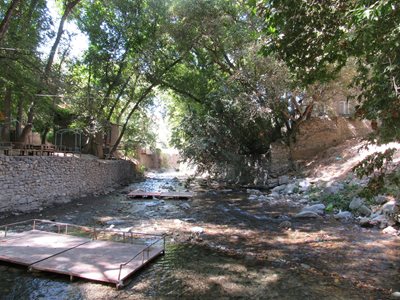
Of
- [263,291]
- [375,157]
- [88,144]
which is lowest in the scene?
[263,291]

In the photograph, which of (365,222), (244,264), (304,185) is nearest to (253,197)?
(304,185)

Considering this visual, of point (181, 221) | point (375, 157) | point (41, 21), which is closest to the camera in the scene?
point (375, 157)

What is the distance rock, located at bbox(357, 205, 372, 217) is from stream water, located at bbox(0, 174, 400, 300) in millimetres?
877

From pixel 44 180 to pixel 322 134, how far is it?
45.8 ft

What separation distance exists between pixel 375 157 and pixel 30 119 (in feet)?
44.0

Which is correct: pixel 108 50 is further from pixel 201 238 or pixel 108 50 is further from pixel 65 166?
pixel 201 238

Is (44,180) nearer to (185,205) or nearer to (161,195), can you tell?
(161,195)

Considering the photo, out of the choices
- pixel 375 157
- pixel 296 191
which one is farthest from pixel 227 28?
pixel 375 157

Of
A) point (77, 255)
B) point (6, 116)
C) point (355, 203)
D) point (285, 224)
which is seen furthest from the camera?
point (6, 116)

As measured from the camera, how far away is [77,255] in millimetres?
5523

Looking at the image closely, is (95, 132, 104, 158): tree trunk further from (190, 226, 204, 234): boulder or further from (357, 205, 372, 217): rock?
(357, 205, 372, 217): rock

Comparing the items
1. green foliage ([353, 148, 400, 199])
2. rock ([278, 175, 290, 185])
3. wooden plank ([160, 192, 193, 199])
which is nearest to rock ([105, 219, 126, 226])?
wooden plank ([160, 192, 193, 199])

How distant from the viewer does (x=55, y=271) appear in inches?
194

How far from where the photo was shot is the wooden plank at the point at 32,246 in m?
5.36
